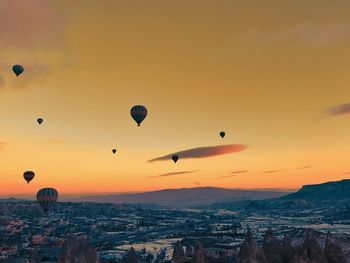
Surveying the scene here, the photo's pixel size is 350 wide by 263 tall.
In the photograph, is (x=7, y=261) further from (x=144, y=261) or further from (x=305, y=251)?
(x=305, y=251)

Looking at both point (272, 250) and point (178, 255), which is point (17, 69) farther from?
point (272, 250)

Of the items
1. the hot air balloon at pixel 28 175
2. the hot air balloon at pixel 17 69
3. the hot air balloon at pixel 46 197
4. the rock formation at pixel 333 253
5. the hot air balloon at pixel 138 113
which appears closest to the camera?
the rock formation at pixel 333 253

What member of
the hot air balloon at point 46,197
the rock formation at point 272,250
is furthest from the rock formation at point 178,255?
the hot air balloon at point 46,197

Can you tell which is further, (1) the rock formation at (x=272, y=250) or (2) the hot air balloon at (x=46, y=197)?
(2) the hot air balloon at (x=46, y=197)

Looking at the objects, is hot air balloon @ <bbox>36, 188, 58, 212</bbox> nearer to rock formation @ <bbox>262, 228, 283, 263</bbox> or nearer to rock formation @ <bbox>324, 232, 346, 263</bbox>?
rock formation @ <bbox>262, 228, 283, 263</bbox>

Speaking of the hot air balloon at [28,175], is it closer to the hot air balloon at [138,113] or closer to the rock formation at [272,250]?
the hot air balloon at [138,113]

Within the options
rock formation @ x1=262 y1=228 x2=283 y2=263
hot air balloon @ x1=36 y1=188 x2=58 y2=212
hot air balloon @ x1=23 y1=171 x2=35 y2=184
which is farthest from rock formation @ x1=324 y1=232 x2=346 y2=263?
hot air balloon @ x1=23 y1=171 x2=35 y2=184

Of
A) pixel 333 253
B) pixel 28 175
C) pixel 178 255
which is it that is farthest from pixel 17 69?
pixel 333 253

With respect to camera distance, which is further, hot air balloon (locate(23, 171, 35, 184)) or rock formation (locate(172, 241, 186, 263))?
hot air balloon (locate(23, 171, 35, 184))
